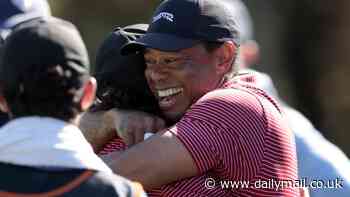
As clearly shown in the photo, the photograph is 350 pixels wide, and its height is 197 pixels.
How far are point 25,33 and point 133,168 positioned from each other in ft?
2.99

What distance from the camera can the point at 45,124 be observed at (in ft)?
14.1

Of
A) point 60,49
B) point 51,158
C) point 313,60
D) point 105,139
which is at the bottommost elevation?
point 313,60

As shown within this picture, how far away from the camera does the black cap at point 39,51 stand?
14.2 feet

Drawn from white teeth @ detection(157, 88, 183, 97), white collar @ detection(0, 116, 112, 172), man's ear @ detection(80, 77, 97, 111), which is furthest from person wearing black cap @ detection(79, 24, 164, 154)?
white collar @ detection(0, 116, 112, 172)

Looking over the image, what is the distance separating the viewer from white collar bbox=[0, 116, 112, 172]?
4.30 meters

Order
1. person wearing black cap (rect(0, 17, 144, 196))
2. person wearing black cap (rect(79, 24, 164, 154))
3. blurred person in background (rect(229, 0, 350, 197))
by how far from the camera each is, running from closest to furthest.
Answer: person wearing black cap (rect(0, 17, 144, 196)), person wearing black cap (rect(79, 24, 164, 154)), blurred person in background (rect(229, 0, 350, 197))

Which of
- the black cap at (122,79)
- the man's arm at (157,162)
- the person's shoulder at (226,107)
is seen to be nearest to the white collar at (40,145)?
the man's arm at (157,162)

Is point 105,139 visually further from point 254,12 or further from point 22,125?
point 254,12

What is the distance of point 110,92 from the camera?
18.7ft

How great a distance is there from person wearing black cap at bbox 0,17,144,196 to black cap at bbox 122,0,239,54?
106 cm

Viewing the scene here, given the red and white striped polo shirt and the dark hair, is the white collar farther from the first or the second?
the red and white striped polo shirt

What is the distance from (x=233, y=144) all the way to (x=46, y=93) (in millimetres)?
1006

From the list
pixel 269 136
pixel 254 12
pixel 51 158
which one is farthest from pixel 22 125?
pixel 254 12

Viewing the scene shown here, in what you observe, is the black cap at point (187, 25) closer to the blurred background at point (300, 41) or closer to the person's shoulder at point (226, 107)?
the person's shoulder at point (226, 107)
